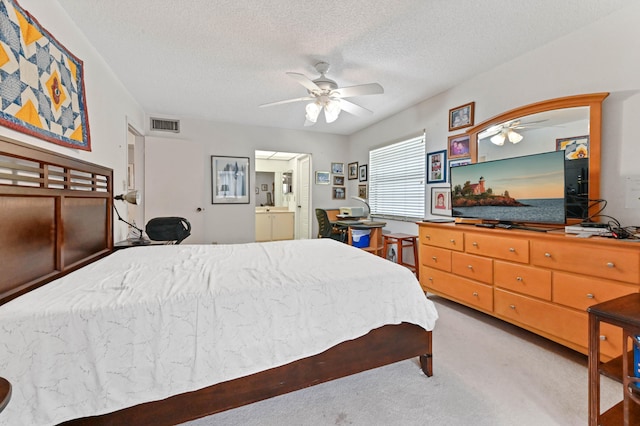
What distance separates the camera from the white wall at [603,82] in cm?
191

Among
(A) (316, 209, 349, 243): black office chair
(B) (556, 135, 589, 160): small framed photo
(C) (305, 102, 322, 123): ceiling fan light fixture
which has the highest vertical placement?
(C) (305, 102, 322, 123): ceiling fan light fixture

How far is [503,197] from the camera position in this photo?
245 cm

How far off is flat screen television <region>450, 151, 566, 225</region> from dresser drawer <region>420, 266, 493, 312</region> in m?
0.65

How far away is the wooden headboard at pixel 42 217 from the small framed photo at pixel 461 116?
369 cm

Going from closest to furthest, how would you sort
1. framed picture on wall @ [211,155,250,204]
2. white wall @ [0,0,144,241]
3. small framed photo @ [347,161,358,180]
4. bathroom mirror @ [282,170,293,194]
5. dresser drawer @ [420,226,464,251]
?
white wall @ [0,0,144,241] < dresser drawer @ [420,226,464,251] < framed picture on wall @ [211,155,250,204] < small framed photo @ [347,161,358,180] < bathroom mirror @ [282,170,293,194]

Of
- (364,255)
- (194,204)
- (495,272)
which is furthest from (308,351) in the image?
(194,204)

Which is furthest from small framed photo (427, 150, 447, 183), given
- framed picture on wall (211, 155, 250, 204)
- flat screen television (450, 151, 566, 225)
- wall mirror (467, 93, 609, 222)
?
framed picture on wall (211, 155, 250, 204)

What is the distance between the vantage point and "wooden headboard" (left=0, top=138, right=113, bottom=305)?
126cm

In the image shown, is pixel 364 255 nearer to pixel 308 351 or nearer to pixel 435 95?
pixel 308 351

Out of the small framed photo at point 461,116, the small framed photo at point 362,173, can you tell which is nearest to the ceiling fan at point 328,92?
the small framed photo at point 461,116

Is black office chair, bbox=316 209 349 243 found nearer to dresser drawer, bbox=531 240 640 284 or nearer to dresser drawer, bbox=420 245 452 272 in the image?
dresser drawer, bbox=420 245 452 272

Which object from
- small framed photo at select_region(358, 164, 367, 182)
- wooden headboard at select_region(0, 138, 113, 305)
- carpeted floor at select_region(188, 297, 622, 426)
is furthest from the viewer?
small framed photo at select_region(358, 164, 367, 182)

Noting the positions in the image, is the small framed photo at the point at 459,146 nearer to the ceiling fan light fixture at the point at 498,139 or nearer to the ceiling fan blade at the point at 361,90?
the ceiling fan light fixture at the point at 498,139

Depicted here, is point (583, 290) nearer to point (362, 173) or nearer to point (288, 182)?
point (362, 173)
